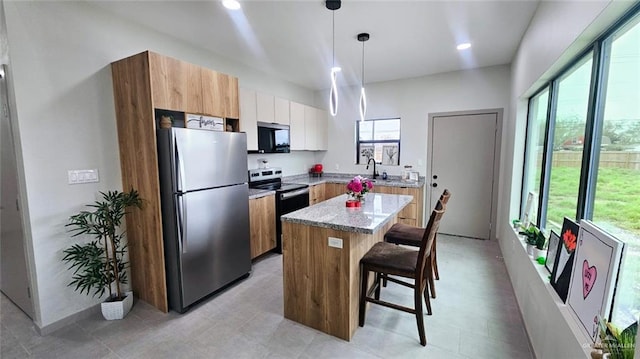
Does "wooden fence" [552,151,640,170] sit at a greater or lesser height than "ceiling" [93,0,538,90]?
lesser

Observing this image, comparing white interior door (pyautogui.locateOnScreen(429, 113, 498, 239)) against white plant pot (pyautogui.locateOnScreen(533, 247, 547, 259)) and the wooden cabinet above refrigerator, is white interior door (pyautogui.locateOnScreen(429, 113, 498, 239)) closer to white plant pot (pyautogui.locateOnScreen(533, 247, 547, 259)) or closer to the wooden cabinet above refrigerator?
white plant pot (pyautogui.locateOnScreen(533, 247, 547, 259))

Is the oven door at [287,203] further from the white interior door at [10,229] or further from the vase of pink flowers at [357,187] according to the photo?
the white interior door at [10,229]

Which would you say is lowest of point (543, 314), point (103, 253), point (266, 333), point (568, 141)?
point (266, 333)

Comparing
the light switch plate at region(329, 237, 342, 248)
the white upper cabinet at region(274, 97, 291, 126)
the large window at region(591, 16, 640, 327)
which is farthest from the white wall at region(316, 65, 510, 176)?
the light switch plate at region(329, 237, 342, 248)

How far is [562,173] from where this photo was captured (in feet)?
6.63

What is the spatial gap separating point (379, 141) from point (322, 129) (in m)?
1.13

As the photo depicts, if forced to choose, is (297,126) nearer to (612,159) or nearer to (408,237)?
(408,237)

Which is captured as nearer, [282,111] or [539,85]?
[539,85]

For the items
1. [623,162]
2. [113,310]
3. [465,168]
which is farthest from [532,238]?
[113,310]

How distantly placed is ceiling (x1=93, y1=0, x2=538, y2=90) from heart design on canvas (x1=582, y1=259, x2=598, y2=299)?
7.22 ft

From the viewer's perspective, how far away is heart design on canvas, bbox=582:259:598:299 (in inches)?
46.5

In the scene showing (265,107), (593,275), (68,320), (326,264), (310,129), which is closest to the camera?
(593,275)

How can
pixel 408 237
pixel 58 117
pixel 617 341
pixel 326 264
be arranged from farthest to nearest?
pixel 408 237
pixel 58 117
pixel 326 264
pixel 617 341

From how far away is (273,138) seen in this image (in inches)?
161
